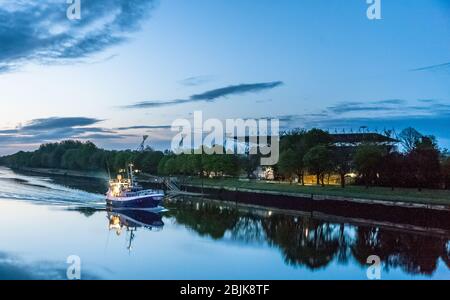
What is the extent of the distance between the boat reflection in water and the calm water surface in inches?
3.0

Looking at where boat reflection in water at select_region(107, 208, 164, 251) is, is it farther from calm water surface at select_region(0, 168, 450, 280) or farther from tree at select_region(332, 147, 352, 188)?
tree at select_region(332, 147, 352, 188)

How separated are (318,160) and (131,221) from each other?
24349 mm

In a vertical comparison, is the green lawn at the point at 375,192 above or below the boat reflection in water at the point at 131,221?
above

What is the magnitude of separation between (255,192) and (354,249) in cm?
3182

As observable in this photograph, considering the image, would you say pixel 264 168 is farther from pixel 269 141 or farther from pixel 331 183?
pixel 331 183

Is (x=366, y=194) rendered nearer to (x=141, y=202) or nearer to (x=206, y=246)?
(x=141, y=202)

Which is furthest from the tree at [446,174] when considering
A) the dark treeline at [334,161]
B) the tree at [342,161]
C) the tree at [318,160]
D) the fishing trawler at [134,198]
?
the fishing trawler at [134,198]

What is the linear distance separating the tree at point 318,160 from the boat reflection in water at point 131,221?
19.8 metres

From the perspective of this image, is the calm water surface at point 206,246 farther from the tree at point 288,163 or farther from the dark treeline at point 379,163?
the tree at point 288,163

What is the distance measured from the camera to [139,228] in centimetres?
3778

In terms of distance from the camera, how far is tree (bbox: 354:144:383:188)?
52688 millimetres

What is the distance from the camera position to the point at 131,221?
42125 millimetres

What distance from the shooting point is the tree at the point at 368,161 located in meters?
52.7

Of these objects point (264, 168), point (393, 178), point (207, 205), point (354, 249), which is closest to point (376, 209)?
point (393, 178)
